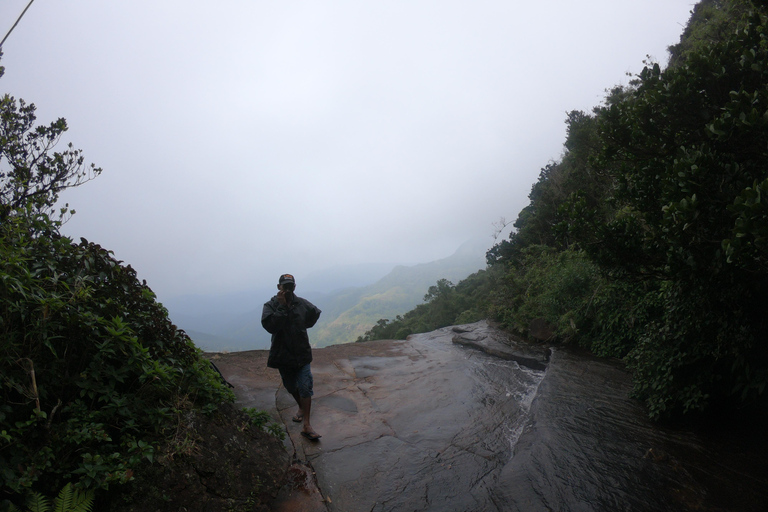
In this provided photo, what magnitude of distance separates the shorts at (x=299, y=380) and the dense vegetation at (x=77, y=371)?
51.1 inches

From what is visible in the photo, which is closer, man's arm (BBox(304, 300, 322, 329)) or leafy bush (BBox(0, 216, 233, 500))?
leafy bush (BBox(0, 216, 233, 500))

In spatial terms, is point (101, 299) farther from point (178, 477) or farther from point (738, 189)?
point (738, 189)

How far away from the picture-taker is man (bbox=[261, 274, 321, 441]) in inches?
176

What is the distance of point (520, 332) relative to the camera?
37.6ft

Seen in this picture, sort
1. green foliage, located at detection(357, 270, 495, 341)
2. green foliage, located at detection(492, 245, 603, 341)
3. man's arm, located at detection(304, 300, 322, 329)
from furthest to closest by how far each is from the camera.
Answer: green foliage, located at detection(357, 270, 495, 341) → green foliage, located at detection(492, 245, 603, 341) → man's arm, located at detection(304, 300, 322, 329)

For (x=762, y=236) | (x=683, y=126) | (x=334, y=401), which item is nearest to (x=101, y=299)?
(x=334, y=401)

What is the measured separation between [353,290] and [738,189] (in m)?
184

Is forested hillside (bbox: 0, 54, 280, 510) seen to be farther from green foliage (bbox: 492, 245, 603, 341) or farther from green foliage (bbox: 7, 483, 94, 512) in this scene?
green foliage (bbox: 492, 245, 603, 341)

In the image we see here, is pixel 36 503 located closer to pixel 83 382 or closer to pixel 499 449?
pixel 83 382

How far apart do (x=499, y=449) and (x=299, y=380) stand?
2.70m

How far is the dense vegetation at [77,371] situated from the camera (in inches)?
83.9

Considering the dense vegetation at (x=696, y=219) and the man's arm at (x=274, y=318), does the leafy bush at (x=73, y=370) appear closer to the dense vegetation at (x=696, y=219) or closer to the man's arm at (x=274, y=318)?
the man's arm at (x=274, y=318)

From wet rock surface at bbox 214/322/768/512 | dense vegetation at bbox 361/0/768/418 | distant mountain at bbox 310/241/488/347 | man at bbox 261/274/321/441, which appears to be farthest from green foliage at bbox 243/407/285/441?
distant mountain at bbox 310/241/488/347

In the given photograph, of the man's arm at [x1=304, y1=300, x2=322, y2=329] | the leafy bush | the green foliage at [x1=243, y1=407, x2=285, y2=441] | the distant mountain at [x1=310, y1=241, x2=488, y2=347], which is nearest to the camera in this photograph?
the leafy bush
